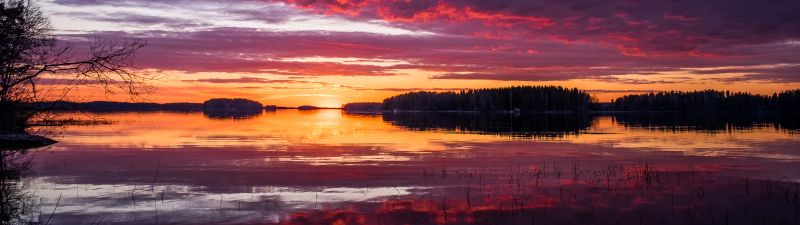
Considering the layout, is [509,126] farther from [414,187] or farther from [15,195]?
[15,195]

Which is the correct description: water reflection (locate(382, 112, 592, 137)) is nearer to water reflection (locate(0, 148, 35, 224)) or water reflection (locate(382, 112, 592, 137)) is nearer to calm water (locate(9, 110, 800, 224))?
calm water (locate(9, 110, 800, 224))

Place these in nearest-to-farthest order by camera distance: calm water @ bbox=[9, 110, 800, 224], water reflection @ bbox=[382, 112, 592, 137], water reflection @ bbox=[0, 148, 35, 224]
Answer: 1. water reflection @ bbox=[0, 148, 35, 224]
2. calm water @ bbox=[9, 110, 800, 224]
3. water reflection @ bbox=[382, 112, 592, 137]

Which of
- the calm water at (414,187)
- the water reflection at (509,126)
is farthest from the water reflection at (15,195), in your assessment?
the water reflection at (509,126)

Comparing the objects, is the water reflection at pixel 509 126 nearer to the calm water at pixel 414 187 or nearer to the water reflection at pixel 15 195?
the calm water at pixel 414 187

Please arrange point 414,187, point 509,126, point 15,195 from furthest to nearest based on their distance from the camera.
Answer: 1. point 509,126
2. point 414,187
3. point 15,195

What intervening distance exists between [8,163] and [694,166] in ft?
101

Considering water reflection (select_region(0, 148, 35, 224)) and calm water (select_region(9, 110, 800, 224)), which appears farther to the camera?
calm water (select_region(9, 110, 800, 224))

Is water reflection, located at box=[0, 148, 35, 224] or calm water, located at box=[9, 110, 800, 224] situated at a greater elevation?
water reflection, located at box=[0, 148, 35, 224]

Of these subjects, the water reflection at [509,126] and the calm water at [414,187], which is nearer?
the calm water at [414,187]

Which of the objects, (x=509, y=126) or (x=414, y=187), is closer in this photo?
(x=414, y=187)

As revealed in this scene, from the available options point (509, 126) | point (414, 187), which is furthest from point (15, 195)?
point (509, 126)

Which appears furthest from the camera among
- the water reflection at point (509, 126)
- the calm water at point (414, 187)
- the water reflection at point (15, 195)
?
the water reflection at point (509, 126)

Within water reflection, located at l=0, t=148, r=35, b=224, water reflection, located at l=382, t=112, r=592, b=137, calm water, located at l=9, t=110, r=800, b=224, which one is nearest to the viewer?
water reflection, located at l=0, t=148, r=35, b=224

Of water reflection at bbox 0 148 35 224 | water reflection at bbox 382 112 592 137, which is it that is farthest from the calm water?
water reflection at bbox 382 112 592 137
